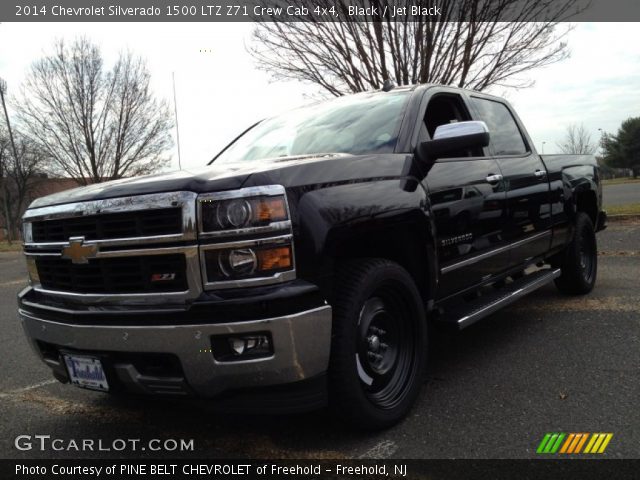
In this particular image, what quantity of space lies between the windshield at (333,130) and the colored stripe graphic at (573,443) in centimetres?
171

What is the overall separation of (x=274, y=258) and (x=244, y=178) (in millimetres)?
364

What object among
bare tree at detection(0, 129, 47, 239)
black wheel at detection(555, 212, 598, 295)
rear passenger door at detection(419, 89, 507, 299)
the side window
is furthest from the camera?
bare tree at detection(0, 129, 47, 239)

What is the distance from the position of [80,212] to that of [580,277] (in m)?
4.72

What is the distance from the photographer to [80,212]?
2.39 m

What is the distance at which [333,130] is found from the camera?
11.4 feet

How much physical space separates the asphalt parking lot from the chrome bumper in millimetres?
199

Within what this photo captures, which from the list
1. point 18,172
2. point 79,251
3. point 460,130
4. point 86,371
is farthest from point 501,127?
point 18,172

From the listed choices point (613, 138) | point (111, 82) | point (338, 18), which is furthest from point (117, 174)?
point (613, 138)

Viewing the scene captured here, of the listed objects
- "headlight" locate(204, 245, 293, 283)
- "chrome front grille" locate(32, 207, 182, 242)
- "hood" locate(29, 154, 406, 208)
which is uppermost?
"hood" locate(29, 154, 406, 208)

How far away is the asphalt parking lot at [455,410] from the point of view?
8.23ft

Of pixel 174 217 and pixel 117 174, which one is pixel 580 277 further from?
pixel 117 174

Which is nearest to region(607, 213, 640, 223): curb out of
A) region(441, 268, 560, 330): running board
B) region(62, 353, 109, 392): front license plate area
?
region(441, 268, 560, 330): running board

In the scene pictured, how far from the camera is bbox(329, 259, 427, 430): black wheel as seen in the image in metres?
2.40

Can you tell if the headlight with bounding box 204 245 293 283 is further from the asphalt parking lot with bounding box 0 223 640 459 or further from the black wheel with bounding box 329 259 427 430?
the asphalt parking lot with bounding box 0 223 640 459
